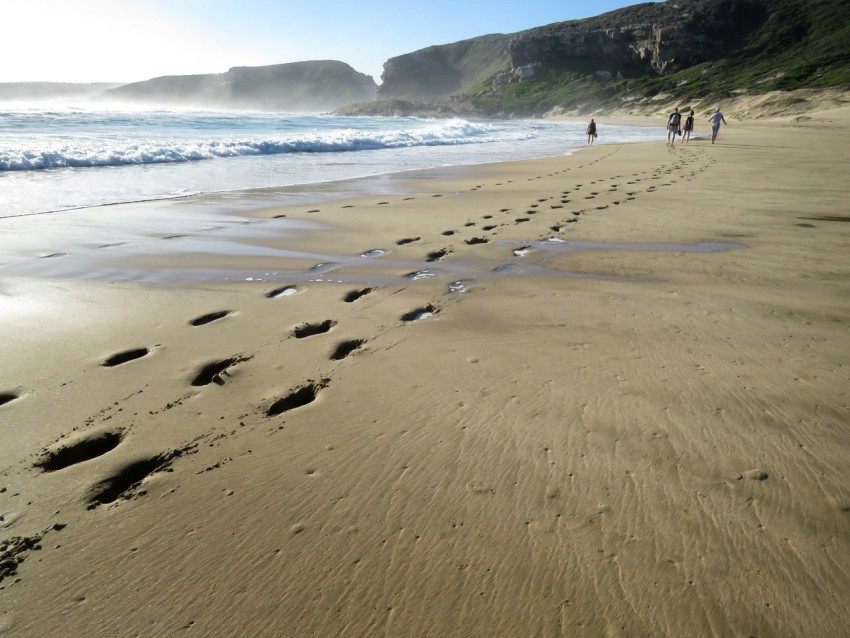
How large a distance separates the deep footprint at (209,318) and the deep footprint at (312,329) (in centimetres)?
73

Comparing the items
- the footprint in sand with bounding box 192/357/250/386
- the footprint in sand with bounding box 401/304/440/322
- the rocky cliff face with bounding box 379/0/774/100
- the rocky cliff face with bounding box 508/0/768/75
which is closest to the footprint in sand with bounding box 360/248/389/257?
the footprint in sand with bounding box 401/304/440/322

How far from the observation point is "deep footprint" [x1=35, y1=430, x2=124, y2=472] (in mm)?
2276

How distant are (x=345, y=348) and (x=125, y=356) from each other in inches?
55.9

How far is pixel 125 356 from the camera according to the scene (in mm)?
3307

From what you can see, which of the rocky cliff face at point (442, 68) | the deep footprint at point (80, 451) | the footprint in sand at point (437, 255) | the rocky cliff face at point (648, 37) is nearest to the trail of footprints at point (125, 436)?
the deep footprint at point (80, 451)

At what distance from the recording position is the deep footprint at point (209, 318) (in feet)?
12.6

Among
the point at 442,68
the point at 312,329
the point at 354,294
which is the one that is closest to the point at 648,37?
the point at 442,68

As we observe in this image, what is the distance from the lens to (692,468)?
212cm

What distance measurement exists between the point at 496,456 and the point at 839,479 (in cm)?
136

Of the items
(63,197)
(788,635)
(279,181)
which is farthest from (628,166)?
(788,635)

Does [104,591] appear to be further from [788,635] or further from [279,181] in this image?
[279,181]

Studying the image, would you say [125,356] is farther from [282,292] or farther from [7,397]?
[282,292]

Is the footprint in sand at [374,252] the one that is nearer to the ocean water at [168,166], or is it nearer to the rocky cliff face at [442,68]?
the ocean water at [168,166]

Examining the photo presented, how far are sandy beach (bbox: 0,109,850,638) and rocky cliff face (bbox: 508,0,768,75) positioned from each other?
10492 centimetres
